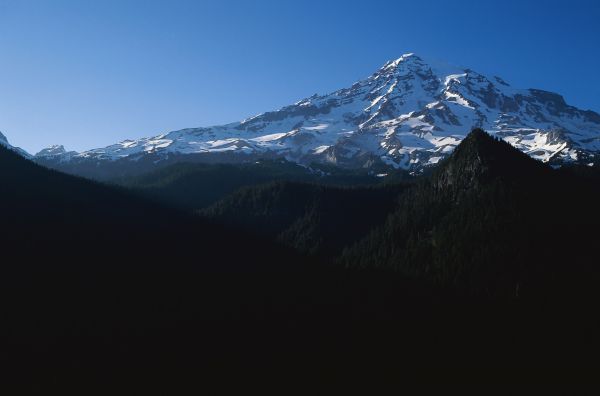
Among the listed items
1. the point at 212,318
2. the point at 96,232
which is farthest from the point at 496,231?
the point at 96,232

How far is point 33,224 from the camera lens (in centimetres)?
12812

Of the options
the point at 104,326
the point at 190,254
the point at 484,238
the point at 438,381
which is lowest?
the point at 438,381

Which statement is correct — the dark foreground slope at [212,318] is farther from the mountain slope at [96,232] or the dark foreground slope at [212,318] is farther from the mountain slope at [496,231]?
the mountain slope at [496,231]

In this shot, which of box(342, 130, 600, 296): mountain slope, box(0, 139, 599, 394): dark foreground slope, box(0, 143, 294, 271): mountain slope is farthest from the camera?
box(342, 130, 600, 296): mountain slope

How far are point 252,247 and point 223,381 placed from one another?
72.9 m

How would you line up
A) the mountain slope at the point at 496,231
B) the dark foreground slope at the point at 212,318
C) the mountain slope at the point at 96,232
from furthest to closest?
the mountain slope at the point at 496,231 → the mountain slope at the point at 96,232 → the dark foreground slope at the point at 212,318

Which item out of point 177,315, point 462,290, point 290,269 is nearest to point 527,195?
point 462,290

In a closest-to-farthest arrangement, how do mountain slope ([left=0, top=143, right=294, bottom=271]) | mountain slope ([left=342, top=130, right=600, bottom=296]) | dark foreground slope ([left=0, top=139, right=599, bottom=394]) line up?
1. dark foreground slope ([left=0, top=139, right=599, bottom=394])
2. mountain slope ([left=0, top=143, right=294, bottom=271])
3. mountain slope ([left=342, top=130, right=600, bottom=296])

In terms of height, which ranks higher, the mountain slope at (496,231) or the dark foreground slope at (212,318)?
the mountain slope at (496,231)

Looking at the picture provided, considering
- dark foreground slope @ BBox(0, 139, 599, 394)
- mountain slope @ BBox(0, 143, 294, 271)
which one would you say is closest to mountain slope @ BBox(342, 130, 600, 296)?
dark foreground slope @ BBox(0, 139, 599, 394)

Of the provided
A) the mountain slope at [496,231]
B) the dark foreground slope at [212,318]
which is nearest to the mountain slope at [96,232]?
the dark foreground slope at [212,318]

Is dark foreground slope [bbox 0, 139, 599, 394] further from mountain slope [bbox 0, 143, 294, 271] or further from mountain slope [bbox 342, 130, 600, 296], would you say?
mountain slope [bbox 342, 130, 600, 296]

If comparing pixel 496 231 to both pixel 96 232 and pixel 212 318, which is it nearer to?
pixel 212 318

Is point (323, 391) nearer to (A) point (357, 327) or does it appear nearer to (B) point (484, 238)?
(A) point (357, 327)
